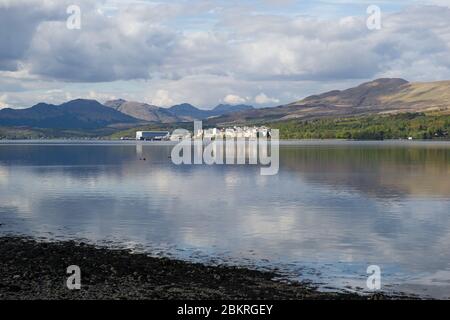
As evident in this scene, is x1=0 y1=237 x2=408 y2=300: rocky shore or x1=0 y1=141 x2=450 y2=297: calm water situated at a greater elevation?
x1=0 y1=237 x2=408 y2=300: rocky shore

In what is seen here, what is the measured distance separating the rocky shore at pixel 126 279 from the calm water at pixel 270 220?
→ 10.6ft

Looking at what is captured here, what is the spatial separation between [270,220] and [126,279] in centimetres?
2598

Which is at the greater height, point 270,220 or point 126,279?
point 126,279

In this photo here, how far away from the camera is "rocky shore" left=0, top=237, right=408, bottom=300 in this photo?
28188 mm

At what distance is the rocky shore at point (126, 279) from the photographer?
1110 inches

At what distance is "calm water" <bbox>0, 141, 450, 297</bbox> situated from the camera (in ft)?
125

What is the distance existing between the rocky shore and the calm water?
10.6ft

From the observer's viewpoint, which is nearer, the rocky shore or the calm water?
the rocky shore

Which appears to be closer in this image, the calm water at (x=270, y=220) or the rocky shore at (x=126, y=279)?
the rocky shore at (x=126, y=279)

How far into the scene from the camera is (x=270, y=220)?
55812 mm

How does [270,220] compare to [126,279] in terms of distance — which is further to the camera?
[270,220]

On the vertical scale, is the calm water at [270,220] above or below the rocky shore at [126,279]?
below
